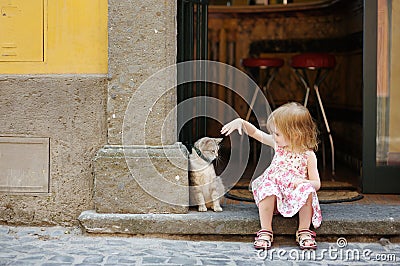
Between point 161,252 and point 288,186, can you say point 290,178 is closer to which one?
point 288,186

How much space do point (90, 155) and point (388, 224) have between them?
187cm

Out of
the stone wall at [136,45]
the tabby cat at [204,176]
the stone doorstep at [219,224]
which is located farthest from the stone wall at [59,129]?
the tabby cat at [204,176]

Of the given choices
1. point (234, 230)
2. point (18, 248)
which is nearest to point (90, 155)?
point (18, 248)

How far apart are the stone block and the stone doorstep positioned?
0.06 metres

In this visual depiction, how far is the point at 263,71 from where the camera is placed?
716cm

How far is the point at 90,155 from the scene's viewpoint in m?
3.93

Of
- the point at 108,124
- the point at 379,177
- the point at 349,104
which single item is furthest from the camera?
the point at 349,104

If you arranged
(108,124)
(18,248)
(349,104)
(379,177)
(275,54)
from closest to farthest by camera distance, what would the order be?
(18,248), (108,124), (379,177), (349,104), (275,54)

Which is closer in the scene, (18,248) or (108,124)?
(18,248)

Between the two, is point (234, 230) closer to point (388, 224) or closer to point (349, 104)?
point (388, 224)

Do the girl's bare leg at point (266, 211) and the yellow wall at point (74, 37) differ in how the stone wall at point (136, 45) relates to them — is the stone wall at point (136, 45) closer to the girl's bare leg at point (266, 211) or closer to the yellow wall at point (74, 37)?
the yellow wall at point (74, 37)

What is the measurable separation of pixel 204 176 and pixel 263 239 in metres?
0.54

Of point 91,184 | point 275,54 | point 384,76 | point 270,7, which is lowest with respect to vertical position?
point 91,184

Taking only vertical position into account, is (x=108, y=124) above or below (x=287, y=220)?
above
